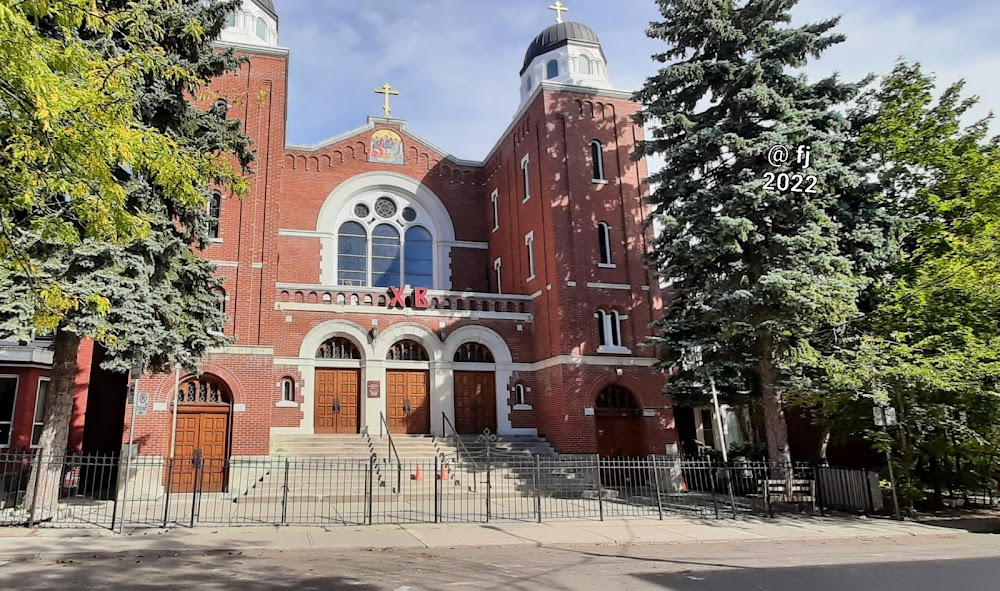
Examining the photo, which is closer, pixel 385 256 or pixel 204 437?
pixel 204 437

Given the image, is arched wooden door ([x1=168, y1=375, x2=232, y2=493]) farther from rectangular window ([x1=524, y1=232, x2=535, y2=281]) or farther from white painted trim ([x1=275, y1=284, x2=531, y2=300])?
rectangular window ([x1=524, y1=232, x2=535, y2=281])

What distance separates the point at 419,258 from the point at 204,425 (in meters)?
12.0

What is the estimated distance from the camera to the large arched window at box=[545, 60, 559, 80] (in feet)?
92.9

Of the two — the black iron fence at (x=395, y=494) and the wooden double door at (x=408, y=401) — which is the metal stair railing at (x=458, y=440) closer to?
the black iron fence at (x=395, y=494)

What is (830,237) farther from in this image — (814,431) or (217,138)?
(217,138)

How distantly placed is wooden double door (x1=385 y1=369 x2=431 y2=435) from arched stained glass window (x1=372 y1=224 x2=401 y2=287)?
5.80 m

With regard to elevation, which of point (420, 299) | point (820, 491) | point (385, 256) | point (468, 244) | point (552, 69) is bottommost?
point (820, 491)

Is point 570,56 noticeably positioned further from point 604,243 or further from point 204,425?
point 204,425

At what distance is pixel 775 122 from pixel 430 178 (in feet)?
52.9

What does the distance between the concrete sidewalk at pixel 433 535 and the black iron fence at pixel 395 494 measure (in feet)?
2.03

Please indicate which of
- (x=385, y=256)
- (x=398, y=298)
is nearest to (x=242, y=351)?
(x=398, y=298)

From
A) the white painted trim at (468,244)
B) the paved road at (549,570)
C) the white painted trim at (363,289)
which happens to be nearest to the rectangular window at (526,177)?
the white painted trim at (468,244)

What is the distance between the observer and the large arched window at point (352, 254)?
26.7m

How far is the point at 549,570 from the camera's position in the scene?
873 centimetres
